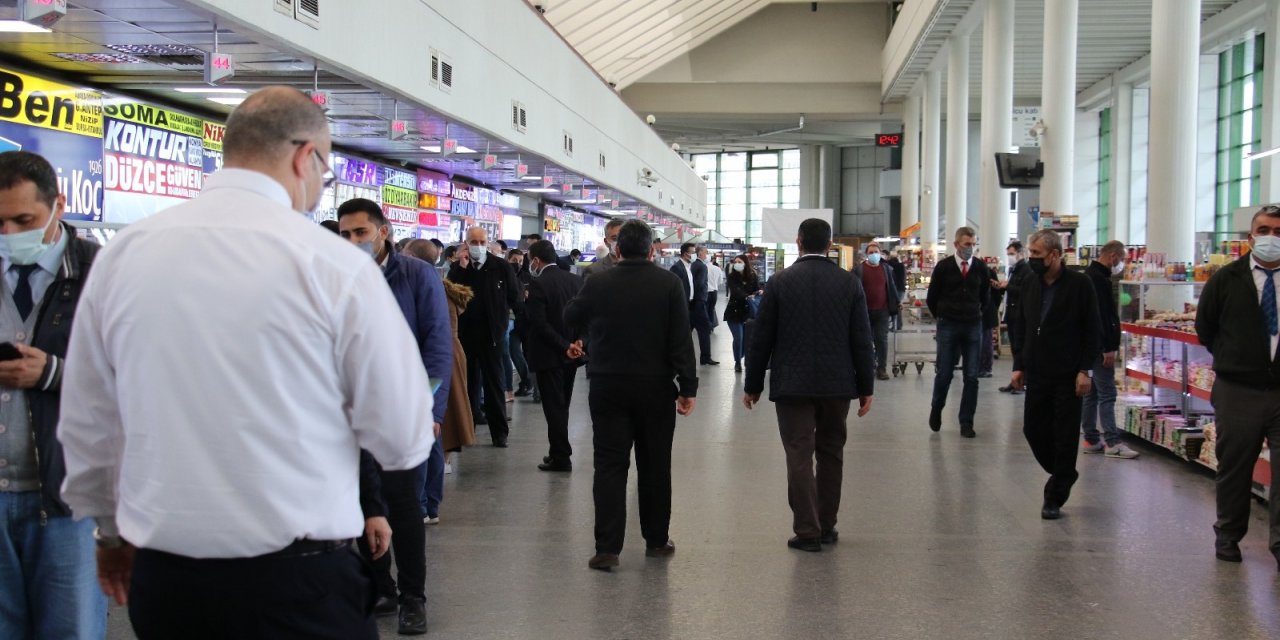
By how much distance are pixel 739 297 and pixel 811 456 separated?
10.1m

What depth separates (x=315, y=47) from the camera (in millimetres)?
8164

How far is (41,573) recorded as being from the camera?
300cm

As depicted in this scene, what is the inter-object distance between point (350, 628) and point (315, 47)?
22.0 ft

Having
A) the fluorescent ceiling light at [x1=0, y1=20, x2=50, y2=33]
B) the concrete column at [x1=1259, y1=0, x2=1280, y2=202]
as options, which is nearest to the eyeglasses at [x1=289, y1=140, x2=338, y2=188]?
the fluorescent ceiling light at [x1=0, y1=20, x2=50, y2=33]

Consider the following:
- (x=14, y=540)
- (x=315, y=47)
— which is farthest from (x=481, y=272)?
(x=14, y=540)

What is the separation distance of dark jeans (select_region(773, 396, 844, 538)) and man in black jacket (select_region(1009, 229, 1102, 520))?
4.65ft

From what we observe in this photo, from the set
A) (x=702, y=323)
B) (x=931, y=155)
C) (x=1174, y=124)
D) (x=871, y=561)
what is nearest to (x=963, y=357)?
(x=871, y=561)

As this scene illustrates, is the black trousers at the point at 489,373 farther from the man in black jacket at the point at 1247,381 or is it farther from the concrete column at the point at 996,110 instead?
the concrete column at the point at 996,110

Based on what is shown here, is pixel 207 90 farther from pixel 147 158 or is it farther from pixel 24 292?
pixel 24 292

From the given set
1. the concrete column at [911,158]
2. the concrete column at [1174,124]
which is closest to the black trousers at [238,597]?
the concrete column at [1174,124]

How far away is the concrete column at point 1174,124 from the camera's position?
14609mm

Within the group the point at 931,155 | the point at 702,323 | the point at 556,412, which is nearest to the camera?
the point at 556,412

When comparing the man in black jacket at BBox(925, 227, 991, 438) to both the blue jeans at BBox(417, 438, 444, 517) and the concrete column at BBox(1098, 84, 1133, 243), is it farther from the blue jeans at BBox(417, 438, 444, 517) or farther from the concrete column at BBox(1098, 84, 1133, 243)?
the concrete column at BBox(1098, 84, 1133, 243)

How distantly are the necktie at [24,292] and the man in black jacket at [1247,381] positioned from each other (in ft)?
17.5
